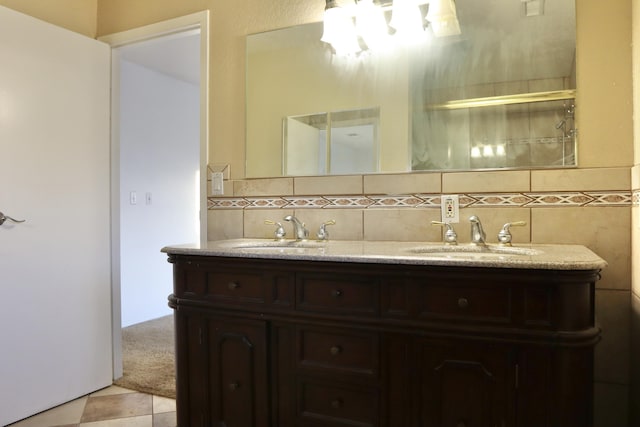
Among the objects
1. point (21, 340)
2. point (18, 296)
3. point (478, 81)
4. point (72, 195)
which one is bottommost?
point (21, 340)

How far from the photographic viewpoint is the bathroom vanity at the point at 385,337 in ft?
3.77

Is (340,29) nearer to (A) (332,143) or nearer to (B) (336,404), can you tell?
(A) (332,143)

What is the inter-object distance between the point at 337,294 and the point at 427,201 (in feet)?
2.22

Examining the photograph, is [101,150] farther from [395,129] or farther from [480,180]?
[480,180]

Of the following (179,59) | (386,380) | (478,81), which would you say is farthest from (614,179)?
(179,59)

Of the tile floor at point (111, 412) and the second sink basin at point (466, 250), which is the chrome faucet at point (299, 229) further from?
the tile floor at point (111, 412)

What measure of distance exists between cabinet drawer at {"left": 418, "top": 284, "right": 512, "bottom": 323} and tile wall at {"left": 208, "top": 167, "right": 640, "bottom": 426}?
23.0 inches

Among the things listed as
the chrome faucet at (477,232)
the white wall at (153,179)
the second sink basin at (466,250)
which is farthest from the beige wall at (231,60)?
the white wall at (153,179)

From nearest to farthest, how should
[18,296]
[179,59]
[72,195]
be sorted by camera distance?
[18,296] → [72,195] → [179,59]

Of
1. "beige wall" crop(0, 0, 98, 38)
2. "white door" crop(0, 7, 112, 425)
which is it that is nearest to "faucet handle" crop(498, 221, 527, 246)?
"white door" crop(0, 7, 112, 425)

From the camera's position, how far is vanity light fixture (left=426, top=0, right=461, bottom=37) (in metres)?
1.80

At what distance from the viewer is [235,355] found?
1552 mm

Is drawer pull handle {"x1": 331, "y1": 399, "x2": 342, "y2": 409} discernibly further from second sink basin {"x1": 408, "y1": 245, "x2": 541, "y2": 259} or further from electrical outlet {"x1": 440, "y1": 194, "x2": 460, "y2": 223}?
electrical outlet {"x1": 440, "y1": 194, "x2": 460, "y2": 223}

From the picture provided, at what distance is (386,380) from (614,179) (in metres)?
1.10
